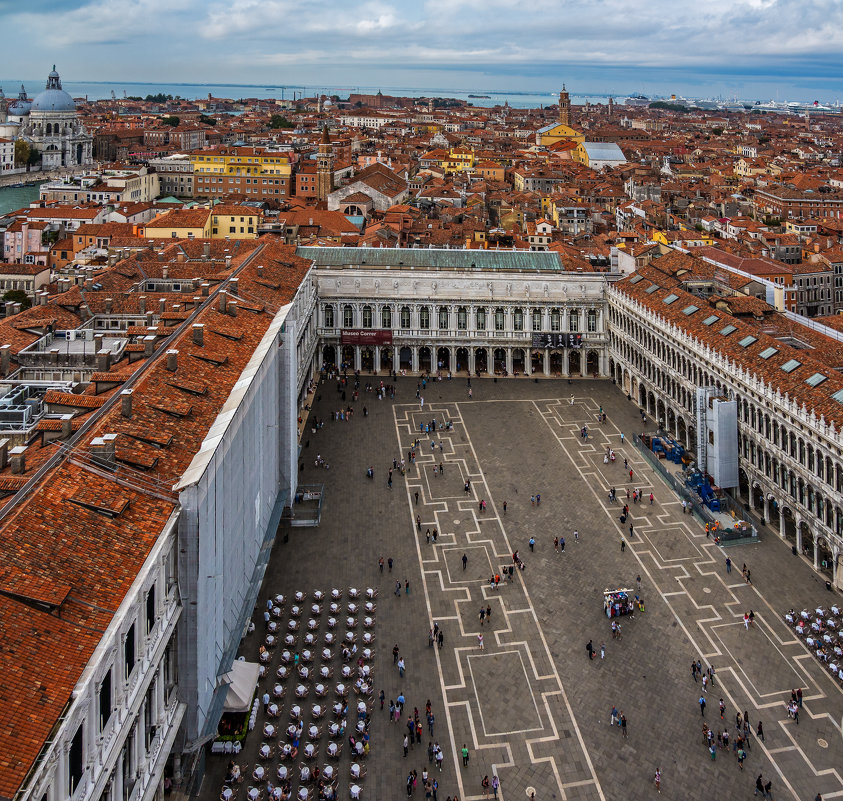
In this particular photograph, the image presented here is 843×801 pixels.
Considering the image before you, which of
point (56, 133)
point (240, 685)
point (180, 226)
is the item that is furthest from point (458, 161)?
point (240, 685)

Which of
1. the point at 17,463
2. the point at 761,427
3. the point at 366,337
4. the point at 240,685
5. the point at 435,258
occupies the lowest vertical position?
the point at 240,685

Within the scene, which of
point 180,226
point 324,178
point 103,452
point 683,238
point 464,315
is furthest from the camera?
point 324,178

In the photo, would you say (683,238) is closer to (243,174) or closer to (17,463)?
(243,174)

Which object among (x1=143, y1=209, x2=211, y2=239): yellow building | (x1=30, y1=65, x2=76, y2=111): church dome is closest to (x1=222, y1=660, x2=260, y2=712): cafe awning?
(x1=143, y1=209, x2=211, y2=239): yellow building

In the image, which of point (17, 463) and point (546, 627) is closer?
point (17, 463)

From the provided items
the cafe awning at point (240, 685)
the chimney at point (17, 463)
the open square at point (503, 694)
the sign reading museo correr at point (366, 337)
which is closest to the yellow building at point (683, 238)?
the sign reading museo correr at point (366, 337)

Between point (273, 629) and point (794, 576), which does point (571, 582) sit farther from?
point (273, 629)

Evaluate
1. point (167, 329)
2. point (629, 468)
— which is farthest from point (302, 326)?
point (629, 468)
